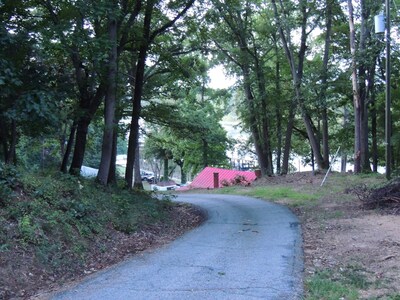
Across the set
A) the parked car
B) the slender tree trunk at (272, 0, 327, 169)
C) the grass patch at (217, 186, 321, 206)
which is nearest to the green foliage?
the grass patch at (217, 186, 321, 206)

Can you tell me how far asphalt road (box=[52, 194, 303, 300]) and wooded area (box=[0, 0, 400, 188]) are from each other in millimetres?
4619

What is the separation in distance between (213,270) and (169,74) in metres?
17.3

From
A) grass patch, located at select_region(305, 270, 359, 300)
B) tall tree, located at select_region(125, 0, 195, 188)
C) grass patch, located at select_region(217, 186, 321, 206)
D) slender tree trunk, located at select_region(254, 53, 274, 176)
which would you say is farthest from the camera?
slender tree trunk, located at select_region(254, 53, 274, 176)

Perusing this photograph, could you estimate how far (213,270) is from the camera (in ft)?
22.6

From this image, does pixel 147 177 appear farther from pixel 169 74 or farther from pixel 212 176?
pixel 169 74

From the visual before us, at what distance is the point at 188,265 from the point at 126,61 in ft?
52.6

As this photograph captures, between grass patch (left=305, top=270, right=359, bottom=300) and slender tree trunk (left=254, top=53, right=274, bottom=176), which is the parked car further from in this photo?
grass patch (left=305, top=270, right=359, bottom=300)

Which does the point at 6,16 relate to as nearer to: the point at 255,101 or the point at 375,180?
the point at 375,180

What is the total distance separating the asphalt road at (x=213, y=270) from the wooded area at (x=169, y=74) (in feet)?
15.2

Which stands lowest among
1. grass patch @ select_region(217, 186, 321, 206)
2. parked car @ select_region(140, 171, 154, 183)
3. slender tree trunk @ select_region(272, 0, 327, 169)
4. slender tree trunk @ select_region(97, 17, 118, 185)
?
grass patch @ select_region(217, 186, 321, 206)

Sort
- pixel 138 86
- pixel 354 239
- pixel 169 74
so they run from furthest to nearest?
pixel 169 74 < pixel 138 86 < pixel 354 239

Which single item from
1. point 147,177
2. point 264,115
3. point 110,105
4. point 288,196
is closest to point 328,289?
point 110,105

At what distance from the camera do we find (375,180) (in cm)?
1953

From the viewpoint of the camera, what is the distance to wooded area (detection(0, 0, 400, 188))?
11.4m
